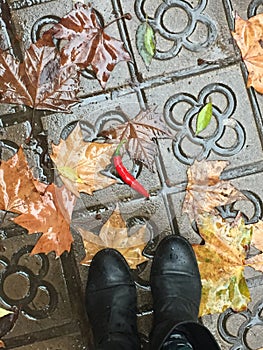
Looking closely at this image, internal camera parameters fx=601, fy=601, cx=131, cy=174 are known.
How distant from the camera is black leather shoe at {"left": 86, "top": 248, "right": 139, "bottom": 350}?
1952mm

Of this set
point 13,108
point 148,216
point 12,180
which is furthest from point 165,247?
point 13,108

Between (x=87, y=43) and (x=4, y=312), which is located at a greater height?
(x=87, y=43)

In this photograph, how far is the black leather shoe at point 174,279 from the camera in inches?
77.5

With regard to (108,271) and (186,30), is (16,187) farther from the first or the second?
(186,30)

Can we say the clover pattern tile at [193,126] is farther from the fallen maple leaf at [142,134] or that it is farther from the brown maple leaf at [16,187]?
the brown maple leaf at [16,187]

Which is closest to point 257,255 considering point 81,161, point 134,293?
point 134,293

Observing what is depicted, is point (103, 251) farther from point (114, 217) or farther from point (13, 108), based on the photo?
point (13, 108)

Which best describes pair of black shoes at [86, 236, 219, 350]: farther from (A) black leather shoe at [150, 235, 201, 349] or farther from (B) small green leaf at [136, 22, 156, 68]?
(B) small green leaf at [136, 22, 156, 68]

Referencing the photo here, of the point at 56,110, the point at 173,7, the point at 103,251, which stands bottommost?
the point at 103,251

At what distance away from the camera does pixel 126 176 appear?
2006 mm

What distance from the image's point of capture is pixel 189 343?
6.39ft

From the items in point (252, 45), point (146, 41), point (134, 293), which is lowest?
point (134, 293)

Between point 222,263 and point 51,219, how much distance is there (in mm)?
577

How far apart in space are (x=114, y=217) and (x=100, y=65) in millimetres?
505
